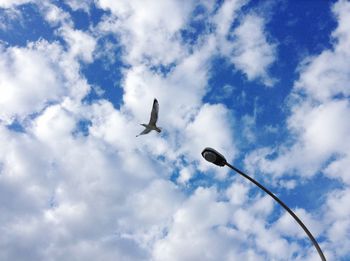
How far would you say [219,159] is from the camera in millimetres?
11523

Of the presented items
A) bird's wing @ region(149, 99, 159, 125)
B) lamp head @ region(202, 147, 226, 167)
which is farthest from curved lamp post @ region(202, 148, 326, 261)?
bird's wing @ region(149, 99, 159, 125)

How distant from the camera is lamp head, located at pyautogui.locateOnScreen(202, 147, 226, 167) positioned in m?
11.4

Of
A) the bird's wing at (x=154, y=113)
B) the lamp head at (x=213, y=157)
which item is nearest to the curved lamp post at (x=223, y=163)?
the lamp head at (x=213, y=157)

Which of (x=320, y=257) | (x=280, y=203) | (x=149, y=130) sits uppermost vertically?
(x=149, y=130)

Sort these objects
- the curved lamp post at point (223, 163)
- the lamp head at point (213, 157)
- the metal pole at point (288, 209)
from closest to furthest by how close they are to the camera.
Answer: the metal pole at point (288, 209)
the curved lamp post at point (223, 163)
the lamp head at point (213, 157)

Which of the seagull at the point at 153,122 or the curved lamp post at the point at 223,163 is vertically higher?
the seagull at the point at 153,122

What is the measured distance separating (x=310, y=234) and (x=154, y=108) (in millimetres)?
22649

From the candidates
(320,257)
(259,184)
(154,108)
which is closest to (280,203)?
(259,184)

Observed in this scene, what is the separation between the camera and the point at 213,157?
11484 mm

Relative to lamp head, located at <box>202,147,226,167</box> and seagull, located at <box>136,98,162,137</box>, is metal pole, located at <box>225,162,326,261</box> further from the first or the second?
seagull, located at <box>136,98,162,137</box>

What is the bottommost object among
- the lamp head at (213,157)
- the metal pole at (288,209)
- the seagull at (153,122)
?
the metal pole at (288,209)

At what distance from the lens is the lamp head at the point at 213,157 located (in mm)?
11422

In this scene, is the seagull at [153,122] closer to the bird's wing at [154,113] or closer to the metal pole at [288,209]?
the bird's wing at [154,113]

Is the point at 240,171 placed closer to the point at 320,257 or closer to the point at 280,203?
the point at 280,203
